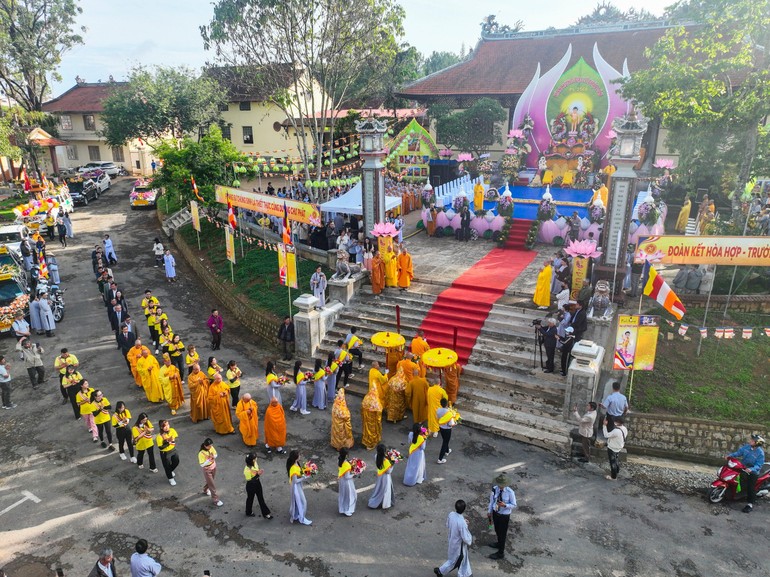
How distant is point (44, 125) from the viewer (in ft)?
138

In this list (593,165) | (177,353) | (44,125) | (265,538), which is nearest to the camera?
(265,538)

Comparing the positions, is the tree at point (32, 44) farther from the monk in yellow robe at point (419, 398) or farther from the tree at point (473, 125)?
the monk in yellow robe at point (419, 398)

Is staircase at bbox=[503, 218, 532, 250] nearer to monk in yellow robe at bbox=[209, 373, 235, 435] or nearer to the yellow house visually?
monk in yellow robe at bbox=[209, 373, 235, 435]

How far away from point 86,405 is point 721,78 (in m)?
19.2

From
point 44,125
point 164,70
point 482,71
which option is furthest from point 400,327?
point 44,125

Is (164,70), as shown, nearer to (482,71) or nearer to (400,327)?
(482,71)

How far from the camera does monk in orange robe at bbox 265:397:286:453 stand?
10250 millimetres

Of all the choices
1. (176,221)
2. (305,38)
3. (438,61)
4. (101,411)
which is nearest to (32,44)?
(176,221)

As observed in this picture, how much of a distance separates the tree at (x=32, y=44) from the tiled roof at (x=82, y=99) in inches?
243

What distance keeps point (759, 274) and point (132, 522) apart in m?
15.4

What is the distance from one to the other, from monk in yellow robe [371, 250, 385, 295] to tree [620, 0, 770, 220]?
8.95m

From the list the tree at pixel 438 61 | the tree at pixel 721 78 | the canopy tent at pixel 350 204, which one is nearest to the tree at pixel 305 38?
the canopy tent at pixel 350 204

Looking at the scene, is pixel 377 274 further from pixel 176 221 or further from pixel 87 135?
pixel 87 135

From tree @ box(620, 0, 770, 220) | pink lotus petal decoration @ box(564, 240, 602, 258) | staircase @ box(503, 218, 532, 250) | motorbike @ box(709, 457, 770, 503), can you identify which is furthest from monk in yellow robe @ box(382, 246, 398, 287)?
motorbike @ box(709, 457, 770, 503)
